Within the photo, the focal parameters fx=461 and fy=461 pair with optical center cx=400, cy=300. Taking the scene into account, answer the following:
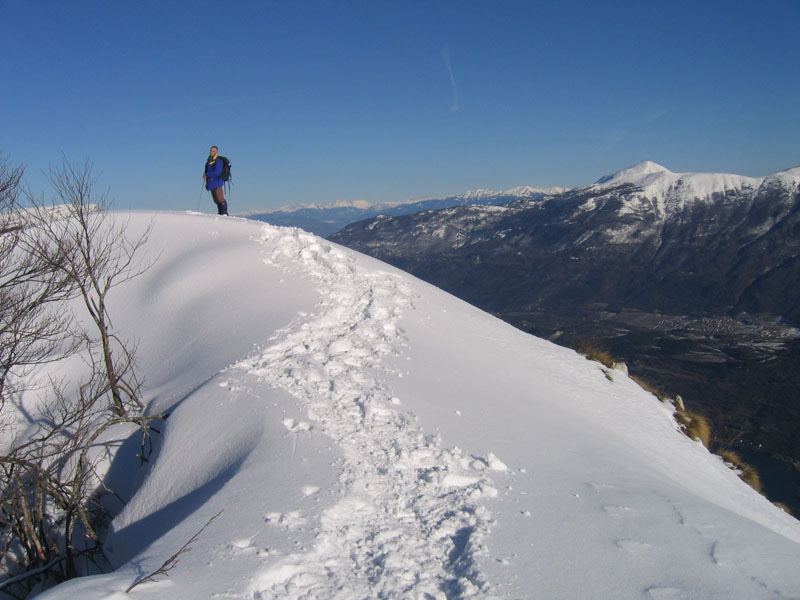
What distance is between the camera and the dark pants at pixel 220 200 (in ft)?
51.6

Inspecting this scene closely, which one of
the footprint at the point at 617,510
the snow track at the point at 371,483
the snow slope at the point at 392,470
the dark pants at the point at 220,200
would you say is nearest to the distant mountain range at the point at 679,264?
the dark pants at the point at 220,200

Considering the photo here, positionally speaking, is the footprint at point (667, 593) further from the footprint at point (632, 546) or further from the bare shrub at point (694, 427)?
the bare shrub at point (694, 427)

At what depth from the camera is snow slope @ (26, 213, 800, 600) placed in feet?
12.4

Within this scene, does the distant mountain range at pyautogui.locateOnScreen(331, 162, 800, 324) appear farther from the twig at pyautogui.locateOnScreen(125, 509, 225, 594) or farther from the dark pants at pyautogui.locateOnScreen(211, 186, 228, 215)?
the twig at pyautogui.locateOnScreen(125, 509, 225, 594)

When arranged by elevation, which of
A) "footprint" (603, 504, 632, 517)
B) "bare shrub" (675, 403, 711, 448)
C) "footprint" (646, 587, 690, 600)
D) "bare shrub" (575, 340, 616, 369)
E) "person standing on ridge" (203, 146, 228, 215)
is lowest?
"bare shrub" (675, 403, 711, 448)

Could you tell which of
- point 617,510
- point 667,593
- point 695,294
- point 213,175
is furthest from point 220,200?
point 695,294

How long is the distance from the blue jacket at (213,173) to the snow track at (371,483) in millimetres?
7581

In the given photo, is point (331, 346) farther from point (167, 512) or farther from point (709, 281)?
point (709, 281)

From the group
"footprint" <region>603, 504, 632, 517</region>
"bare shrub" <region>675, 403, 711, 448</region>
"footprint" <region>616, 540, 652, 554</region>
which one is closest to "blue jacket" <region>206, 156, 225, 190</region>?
"footprint" <region>603, 504, 632, 517</region>

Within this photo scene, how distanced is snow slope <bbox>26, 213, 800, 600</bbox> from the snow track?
23 mm

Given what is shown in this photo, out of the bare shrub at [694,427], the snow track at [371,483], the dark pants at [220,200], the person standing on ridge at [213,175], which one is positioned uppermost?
the person standing on ridge at [213,175]

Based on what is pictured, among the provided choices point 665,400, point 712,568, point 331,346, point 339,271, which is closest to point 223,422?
point 331,346

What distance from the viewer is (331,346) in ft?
28.2

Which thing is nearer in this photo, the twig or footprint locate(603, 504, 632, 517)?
the twig
